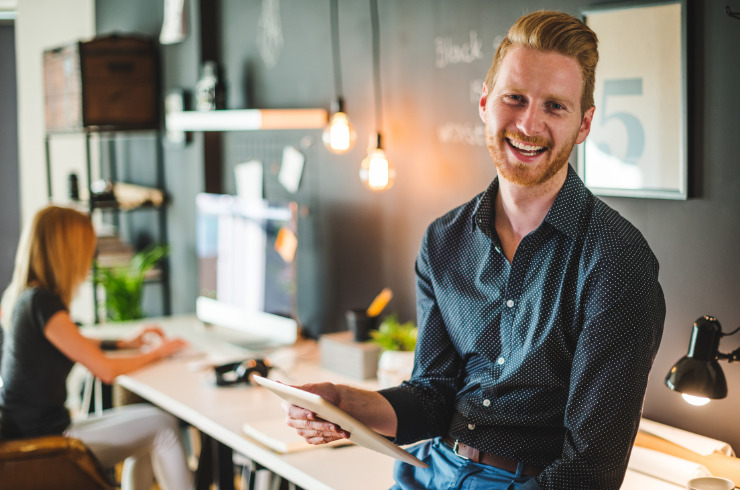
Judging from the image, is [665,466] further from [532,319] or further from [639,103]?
[639,103]

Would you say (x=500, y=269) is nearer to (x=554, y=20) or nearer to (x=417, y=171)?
(x=554, y=20)

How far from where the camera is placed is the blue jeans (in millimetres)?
1513

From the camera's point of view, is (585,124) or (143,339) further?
(143,339)

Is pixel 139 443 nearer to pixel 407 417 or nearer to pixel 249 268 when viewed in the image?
pixel 249 268

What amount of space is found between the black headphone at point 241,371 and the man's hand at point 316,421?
103 cm

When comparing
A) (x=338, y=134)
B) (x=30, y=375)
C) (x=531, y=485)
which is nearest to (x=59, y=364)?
(x=30, y=375)

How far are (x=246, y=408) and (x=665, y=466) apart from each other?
117cm

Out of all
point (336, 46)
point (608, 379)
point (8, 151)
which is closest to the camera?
point (608, 379)

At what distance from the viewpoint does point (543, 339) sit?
1.46 m

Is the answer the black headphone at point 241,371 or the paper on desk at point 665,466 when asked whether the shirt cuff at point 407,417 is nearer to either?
the paper on desk at point 665,466

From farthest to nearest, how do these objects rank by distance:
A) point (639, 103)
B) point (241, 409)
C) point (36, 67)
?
point (36, 67), point (241, 409), point (639, 103)

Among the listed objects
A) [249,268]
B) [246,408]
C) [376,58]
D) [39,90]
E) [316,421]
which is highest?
[39,90]

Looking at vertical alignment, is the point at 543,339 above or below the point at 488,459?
above

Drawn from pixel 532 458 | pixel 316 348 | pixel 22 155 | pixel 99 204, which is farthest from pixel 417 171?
pixel 22 155
